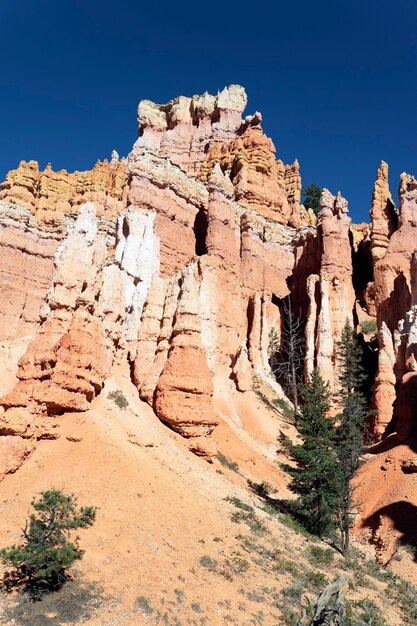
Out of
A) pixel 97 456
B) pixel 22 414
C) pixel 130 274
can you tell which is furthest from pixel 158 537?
pixel 130 274

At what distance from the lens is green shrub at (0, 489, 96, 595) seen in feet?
35.2

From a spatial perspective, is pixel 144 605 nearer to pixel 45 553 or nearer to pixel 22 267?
pixel 45 553

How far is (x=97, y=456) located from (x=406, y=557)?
13.8 meters

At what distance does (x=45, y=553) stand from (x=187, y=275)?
17.8 metres

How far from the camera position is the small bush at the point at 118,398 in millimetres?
21837

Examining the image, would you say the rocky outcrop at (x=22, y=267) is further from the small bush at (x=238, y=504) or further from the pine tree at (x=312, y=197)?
the pine tree at (x=312, y=197)

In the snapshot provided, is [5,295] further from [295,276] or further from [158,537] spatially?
[158,537]

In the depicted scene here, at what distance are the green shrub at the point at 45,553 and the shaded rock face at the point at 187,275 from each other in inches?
178

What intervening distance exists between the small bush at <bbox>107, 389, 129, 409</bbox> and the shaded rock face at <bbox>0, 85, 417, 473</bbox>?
834mm

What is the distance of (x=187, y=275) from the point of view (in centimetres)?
2648

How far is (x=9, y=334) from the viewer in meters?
40.8

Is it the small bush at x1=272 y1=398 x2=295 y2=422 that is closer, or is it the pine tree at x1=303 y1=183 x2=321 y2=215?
the small bush at x1=272 y1=398 x2=295 y2=422

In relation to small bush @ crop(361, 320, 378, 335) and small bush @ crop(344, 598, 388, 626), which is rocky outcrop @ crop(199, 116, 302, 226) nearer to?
small bush @ crop(361, 320, 378, 335)

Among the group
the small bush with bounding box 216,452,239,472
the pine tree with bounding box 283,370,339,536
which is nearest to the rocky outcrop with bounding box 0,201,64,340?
the small bush with bounding box 216,452,239,472
